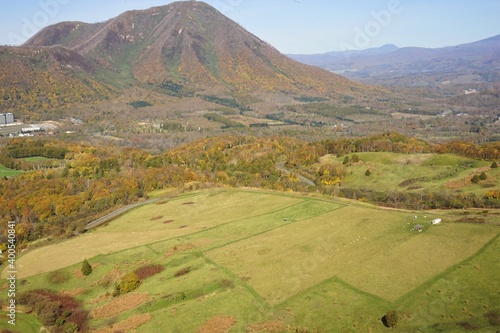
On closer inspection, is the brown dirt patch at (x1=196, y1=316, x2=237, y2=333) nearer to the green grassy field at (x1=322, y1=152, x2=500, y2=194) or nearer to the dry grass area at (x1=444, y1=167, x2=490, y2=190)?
the green grassy field at (x1=322, y1=152, x2=500, y2=194)

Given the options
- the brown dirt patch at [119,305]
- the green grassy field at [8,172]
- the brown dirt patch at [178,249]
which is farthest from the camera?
the green grassy field at [8,172]

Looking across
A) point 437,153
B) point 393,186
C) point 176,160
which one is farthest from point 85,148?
point 437,153

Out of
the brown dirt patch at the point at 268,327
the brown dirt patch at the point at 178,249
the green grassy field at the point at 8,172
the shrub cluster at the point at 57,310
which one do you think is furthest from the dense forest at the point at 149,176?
the brown dirt patch at the point at 268,327

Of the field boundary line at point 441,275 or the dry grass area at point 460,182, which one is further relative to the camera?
the dry grass area at point 460,182

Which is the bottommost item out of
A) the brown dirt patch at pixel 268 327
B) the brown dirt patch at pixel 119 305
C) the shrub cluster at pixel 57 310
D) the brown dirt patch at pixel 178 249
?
the shrub cluster at pixel 57 310

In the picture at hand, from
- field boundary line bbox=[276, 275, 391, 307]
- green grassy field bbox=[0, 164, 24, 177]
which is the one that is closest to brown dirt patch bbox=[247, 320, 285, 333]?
field boundary line bbox=[276, 275, 391, 307]

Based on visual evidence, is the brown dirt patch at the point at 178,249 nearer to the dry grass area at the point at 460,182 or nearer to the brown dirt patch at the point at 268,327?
the brown dirt patch at the point at 268,327

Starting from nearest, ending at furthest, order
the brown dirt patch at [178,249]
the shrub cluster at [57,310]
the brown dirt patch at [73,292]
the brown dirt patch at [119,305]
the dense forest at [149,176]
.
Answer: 1. the shrub cluster at [57,310]
2. the brown dirt patch at [119,305]
3. the brown dirt patch at [73,292]
4. the brown dirt patch at [178,249]
5. the dense forest at [149,176]

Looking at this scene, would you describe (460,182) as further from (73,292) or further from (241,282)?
(73,292)
